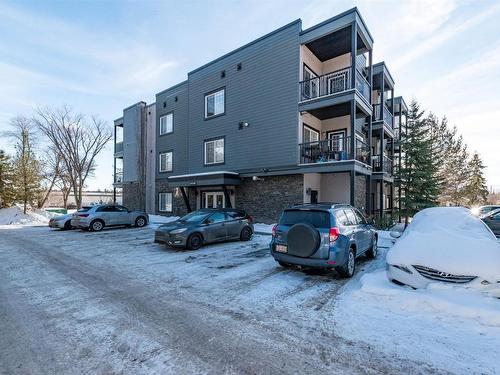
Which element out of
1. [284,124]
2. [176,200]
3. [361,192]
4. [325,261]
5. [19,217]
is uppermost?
[284,124]

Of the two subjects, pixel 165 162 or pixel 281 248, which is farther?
pixel 165 162

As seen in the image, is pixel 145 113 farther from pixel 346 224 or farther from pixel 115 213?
pixel 346 224

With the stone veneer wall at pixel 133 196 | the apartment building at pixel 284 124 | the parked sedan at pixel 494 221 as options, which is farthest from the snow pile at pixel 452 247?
the stone veneer wall at pixel 133 196

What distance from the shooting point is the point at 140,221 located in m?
17.3

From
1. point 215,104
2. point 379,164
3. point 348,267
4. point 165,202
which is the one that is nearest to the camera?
point 348,267

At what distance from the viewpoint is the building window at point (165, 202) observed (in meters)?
23.0

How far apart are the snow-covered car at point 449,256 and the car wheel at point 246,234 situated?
6.60m

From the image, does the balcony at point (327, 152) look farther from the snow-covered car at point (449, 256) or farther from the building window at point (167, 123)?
the building window at point (167, 123)

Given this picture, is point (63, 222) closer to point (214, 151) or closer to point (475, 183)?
point (214, 151)

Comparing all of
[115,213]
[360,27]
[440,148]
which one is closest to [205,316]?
[115,213]

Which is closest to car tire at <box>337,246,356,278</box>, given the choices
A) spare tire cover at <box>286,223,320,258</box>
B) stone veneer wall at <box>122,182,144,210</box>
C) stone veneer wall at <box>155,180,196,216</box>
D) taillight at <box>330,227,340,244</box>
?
taillight at <box>330,227,340,244</box>

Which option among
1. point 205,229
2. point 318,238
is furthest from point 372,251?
point 205,229

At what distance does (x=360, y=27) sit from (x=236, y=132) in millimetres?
8709

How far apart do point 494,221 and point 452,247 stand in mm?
10517
